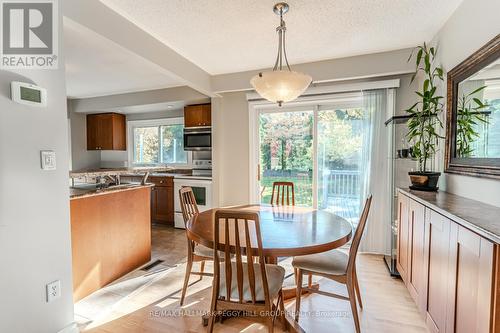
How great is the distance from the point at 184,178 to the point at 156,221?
1.10 metres

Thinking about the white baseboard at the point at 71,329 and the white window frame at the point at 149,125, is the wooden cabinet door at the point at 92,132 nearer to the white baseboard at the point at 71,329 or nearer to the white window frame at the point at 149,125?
the white window frame at the point at 149,125

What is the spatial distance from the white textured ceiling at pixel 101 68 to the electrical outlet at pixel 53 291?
177 cm

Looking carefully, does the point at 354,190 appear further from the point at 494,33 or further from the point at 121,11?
the point at 121,11

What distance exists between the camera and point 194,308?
6.81 ft

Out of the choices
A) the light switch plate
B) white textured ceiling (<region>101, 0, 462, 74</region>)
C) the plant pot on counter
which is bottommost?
the plant pot on counter

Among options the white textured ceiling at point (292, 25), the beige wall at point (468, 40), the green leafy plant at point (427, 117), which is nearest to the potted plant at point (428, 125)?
the green leafy plant at point (427, 117)

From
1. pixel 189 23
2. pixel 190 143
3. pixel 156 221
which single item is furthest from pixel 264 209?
pixel 156 221

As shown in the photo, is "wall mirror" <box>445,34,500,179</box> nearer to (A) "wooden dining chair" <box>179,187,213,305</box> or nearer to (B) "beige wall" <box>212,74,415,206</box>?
(A) "wooden dining chair" <box>179,187,213,305</box>

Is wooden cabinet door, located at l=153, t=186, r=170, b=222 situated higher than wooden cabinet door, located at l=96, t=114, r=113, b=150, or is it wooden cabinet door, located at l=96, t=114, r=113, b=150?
wooden cabinet door, located at l=96, t=114, r=113, b=150

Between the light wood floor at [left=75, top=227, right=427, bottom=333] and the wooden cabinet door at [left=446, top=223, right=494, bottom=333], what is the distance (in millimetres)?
663

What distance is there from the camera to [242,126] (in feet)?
12.4

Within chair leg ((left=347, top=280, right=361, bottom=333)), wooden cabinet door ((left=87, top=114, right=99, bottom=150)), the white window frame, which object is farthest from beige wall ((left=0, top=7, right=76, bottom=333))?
wooden cabinet door ((left=87, top=114, right=99, bottom=150))

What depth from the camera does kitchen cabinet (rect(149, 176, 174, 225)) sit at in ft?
14.5

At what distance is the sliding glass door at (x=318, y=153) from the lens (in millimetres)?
3340
